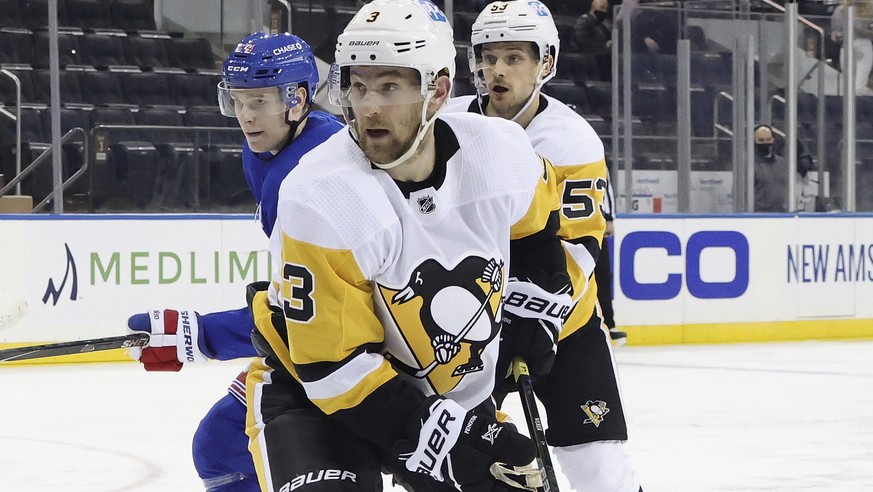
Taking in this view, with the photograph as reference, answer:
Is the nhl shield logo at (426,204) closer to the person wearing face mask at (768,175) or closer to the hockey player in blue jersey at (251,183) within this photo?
the hockey player in blue jersey at (251,183)

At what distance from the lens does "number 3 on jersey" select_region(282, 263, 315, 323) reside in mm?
1815

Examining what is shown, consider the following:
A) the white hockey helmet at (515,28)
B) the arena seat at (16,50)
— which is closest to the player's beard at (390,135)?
the white hockey helmet at (515,28)

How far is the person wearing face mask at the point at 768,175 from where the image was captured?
7699mm

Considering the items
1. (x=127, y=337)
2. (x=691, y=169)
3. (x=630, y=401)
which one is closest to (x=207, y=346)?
(x=127, y=337)

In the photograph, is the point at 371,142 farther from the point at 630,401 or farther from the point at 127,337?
the point at 630,401

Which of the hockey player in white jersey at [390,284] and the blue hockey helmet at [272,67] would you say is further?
the blue hockey helmet at [272,67]

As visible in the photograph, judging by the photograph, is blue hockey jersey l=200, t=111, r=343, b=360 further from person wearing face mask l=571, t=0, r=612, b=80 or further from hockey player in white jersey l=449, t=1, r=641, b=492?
person wearing face mask l=571, t=0, r=612, b=80

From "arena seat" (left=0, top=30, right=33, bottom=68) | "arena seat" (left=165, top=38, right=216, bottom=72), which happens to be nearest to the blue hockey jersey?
"arena seat" (left=0, top=30, right=33, bottom=68)

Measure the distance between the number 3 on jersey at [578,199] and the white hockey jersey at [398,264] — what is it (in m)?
0.46

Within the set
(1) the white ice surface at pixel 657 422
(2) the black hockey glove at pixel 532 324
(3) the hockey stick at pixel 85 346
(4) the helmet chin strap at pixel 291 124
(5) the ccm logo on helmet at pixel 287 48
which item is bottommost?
(1) the white ice surface at pixel 657 422

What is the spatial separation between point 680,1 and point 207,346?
589 cm

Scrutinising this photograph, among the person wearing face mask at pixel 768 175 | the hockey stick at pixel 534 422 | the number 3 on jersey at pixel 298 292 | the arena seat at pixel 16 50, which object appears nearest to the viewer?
the number 3 on jersey at pixel 298 292

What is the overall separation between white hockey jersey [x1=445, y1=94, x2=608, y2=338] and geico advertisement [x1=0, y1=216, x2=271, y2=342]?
4.24m

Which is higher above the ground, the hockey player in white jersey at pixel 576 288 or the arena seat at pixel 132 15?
the arena seat at pixel 132 15
